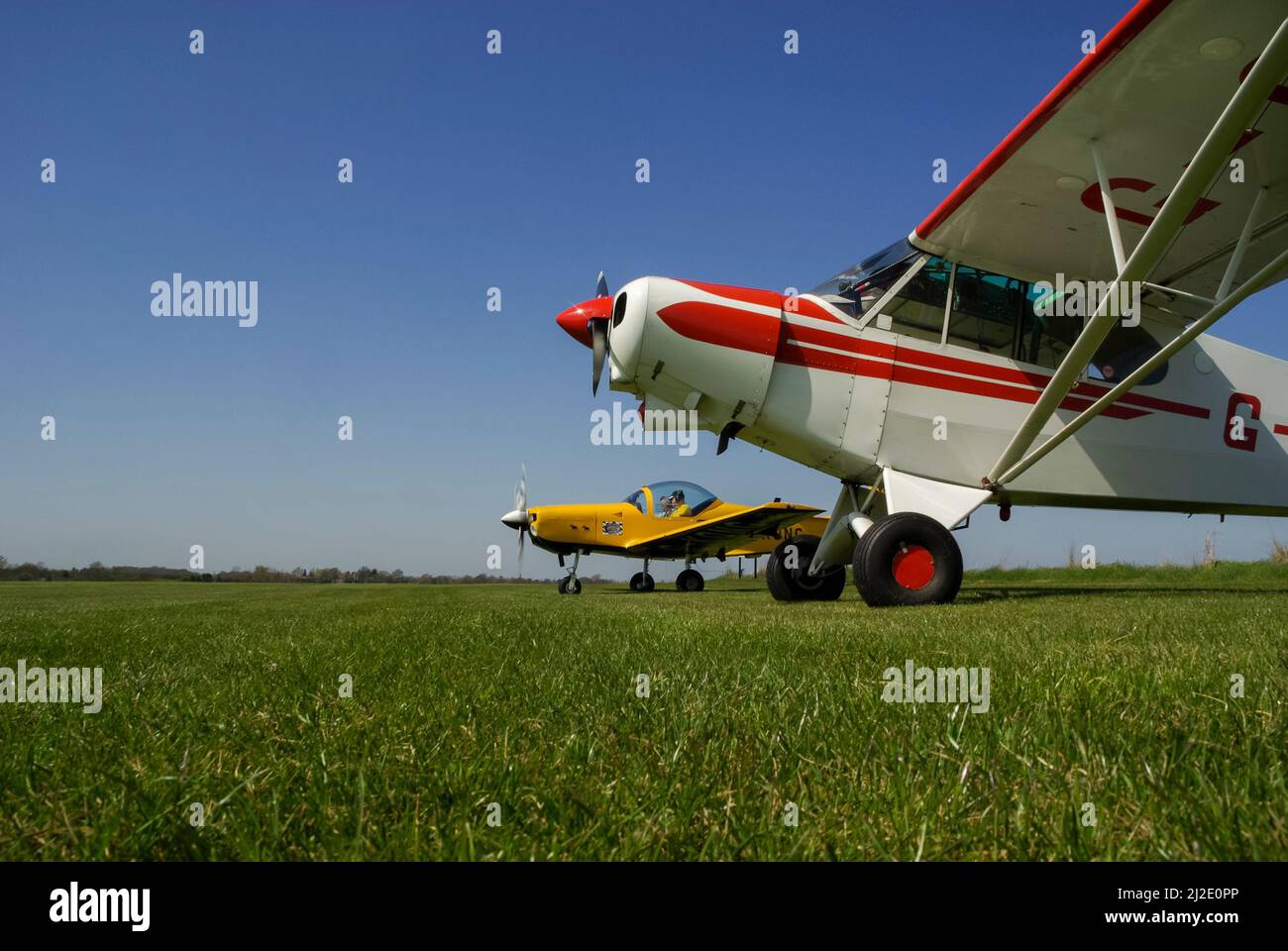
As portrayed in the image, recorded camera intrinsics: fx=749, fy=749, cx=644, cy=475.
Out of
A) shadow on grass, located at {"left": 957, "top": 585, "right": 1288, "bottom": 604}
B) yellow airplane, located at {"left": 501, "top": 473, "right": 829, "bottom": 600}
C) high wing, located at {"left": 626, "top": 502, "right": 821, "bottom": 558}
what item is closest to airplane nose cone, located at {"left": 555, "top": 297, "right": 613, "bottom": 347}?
shadow on grass, located at {"left": 957, "top": 585, "right": 1288, "bottom": 604}

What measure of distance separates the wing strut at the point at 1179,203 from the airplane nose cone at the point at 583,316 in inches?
147

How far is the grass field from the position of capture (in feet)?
2.98

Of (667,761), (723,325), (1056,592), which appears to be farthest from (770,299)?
(667,761)

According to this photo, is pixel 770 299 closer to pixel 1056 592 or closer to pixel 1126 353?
pixel 1126 353

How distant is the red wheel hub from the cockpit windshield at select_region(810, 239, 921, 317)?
2140 mm

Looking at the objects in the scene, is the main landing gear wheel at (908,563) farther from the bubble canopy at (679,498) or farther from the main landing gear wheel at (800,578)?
the bubble canopy at (679,498)

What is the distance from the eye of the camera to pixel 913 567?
232 inches

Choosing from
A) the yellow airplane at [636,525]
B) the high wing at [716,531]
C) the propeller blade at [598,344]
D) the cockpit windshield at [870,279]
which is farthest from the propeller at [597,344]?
the yellow airplane at [636,525]

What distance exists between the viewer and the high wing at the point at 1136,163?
4.30 meters

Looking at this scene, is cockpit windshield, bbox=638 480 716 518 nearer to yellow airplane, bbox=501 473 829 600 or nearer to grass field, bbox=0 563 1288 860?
yellow airplane, bbox=501 473 829 600

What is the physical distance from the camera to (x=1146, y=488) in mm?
6852

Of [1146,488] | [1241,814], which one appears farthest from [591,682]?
[1146,488]
